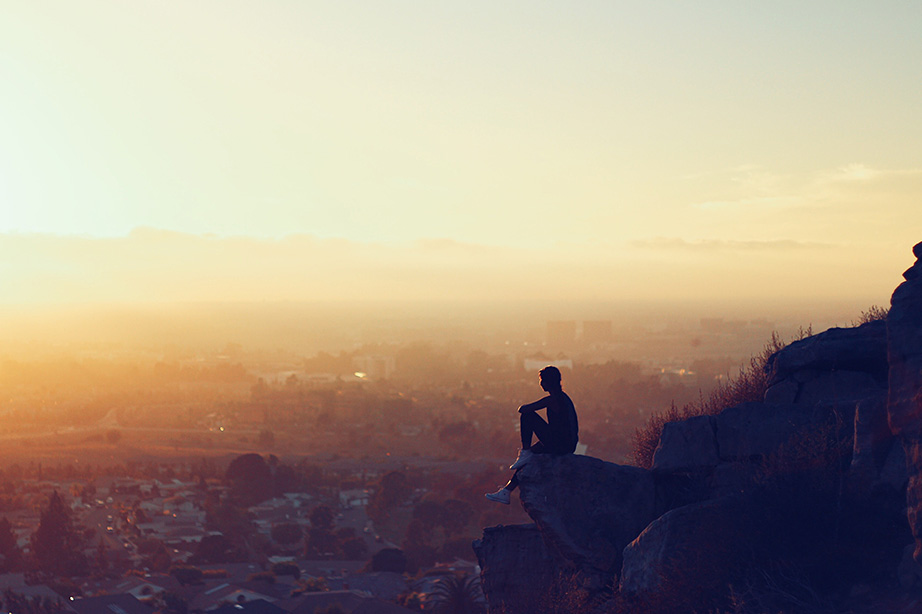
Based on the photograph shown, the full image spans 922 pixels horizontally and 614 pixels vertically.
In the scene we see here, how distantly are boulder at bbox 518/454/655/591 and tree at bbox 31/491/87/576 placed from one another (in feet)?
92.8

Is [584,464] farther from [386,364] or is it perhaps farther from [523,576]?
[386,364]

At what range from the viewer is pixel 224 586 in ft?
92.4

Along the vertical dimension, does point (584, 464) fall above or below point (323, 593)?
above

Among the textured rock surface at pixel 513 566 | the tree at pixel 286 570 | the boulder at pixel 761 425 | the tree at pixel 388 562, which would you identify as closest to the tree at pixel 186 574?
the tree at pixel 286 570

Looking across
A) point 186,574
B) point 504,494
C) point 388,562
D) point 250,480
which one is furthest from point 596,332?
point 504,494

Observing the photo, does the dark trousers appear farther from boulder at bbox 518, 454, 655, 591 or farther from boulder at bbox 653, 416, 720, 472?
boulder at bbox 653, 416, 720, 472

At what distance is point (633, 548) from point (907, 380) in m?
3.49

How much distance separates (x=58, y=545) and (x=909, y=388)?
1391 inches

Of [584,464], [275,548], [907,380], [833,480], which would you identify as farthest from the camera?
[275,548]

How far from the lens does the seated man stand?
9.53 metres

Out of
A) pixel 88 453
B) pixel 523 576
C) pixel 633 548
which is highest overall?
pixel 633 548

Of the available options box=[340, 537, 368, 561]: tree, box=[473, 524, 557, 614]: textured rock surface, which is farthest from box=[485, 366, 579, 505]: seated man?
box=[340, 537, 368, 561]: tree

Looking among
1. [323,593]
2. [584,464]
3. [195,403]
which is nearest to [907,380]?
[584,464]

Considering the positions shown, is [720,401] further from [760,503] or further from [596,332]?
[596,332]
